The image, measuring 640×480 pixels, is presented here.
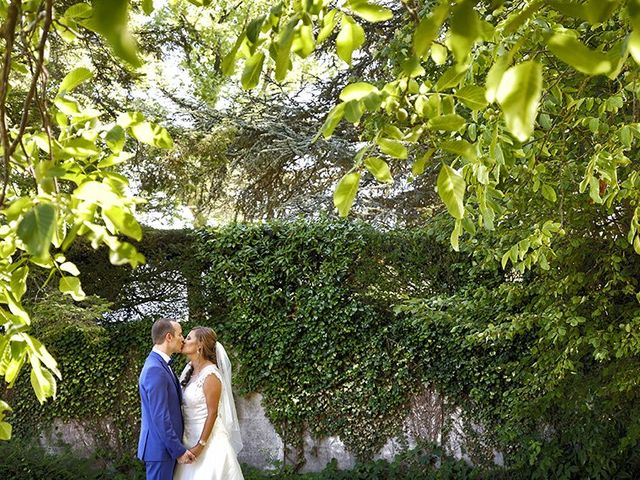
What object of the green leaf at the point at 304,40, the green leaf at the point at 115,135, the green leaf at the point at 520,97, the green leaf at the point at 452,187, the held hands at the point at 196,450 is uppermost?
the green leaf at the point at 304,40

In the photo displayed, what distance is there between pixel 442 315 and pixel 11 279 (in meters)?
5.00

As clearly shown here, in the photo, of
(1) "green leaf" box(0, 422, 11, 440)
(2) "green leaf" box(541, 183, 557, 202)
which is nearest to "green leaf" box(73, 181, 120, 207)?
(1) "green leaf" box(0, 422, 11, 440)

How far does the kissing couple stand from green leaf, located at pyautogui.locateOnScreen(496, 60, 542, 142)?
471 centimetres

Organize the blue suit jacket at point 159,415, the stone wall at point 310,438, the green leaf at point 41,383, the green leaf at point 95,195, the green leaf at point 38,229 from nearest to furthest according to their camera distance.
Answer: the green leaf at point 38,229 → the green leaf at point 95,195 → the green leaf at point 41,383 → the blue suit jacket at point 159,415 → the stone wall at point 310,438

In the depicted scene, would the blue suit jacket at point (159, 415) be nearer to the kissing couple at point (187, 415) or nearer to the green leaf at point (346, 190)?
the kissing couple at point (187, 415)

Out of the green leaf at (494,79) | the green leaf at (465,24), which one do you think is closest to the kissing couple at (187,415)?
the green leaf at (494,79)

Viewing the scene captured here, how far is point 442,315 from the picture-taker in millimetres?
6398

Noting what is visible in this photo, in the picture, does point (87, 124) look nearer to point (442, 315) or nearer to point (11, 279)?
point (11, 279)

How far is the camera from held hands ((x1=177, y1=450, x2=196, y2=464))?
5406mm

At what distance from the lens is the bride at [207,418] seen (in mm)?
5461

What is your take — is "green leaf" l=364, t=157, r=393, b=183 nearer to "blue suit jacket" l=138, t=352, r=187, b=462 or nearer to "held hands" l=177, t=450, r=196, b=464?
"blue suit jacket" l=138, t=352, r=187, b=462

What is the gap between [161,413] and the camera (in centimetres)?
529

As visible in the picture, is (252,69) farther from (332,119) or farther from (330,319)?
(330,319)

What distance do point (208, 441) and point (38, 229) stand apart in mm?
4781
